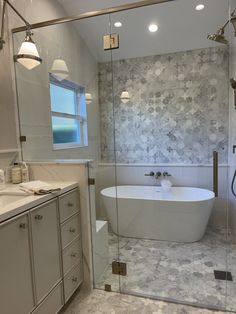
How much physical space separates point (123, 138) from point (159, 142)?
0.57 m

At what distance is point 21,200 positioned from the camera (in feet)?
4.84

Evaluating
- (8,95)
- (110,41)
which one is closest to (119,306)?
(8,95)

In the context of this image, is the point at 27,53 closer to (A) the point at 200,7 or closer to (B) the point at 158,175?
(A) the point at 200,7

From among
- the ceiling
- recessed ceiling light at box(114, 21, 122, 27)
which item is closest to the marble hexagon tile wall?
the ceiling

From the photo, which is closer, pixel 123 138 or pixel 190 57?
pixel 190 57

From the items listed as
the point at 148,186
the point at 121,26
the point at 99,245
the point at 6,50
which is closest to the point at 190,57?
the point at 121,26

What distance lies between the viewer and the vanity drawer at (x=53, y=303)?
1530 mm

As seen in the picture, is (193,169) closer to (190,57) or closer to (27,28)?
(190,57)

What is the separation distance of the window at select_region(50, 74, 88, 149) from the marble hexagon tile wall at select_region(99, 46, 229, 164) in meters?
0.39

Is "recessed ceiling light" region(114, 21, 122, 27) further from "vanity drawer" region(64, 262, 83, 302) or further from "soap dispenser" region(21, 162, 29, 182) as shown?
"vanity drawer" region(64, 262, 83, 302)

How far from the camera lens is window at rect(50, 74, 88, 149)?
9.02 ft

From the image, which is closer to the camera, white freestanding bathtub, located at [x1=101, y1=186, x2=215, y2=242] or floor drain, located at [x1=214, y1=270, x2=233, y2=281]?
floor drain, located at [x1=214, y1=270, x2=233, y2=281]

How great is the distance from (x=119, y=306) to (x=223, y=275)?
105cm

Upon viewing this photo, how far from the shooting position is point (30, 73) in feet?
7.74
